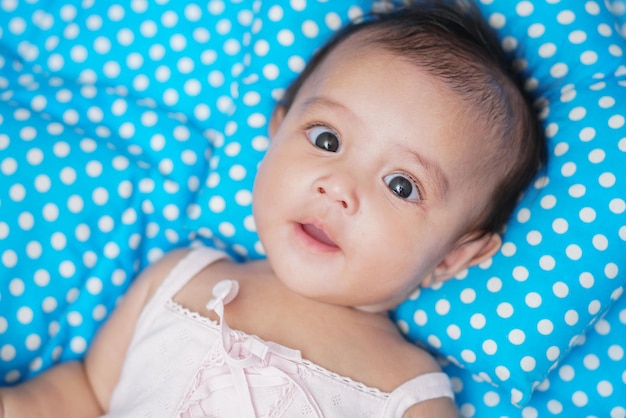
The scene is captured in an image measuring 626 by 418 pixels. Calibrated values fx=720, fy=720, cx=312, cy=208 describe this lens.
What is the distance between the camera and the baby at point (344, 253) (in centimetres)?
139

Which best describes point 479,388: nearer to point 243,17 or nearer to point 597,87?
point 597,87

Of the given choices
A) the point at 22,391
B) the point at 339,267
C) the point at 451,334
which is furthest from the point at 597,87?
the point at 22,391

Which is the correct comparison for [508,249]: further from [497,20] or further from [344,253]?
[497,20]

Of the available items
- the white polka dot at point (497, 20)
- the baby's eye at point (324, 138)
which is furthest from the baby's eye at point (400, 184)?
the white polka dot at point (497, 20)

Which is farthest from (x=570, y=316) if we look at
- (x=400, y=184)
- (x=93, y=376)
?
(x=93, y=376)

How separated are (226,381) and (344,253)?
1.10ft

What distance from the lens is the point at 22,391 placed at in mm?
1508

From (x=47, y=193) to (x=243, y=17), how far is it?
2.18 ft

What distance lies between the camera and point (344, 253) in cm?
139

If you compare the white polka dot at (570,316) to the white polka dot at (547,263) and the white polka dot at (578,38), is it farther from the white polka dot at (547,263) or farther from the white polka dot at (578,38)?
the white polka dot at (578,38)

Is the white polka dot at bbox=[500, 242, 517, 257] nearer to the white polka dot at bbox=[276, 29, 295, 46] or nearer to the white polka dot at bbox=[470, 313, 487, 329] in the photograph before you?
the white polka dot at bbox=[470, 313, 487, 329]

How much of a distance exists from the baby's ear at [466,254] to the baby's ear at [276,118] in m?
0.50

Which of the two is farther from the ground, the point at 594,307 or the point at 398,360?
the point at 594,307

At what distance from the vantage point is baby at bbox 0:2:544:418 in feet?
4.56
